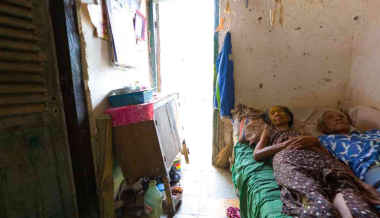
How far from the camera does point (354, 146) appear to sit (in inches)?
46.6

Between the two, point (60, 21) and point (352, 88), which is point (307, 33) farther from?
point (60, 21)

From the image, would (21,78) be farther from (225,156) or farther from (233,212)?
(225,156)

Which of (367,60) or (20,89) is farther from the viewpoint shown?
(367,60)

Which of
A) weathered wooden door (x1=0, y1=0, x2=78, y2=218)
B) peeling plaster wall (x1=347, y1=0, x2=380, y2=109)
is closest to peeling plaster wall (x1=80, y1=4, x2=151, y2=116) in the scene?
weathered wooden door (x1=0, y1=0, x2=78, y2=218)

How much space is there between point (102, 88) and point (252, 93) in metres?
1.69

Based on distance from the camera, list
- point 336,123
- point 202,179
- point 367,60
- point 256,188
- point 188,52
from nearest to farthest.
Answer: point 256,188 → point 336,123 → point 367,60 → point 202,179 → point 188,52

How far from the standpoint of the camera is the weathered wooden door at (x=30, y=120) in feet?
2.56

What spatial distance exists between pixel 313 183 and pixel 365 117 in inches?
46.5

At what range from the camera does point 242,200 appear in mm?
1160

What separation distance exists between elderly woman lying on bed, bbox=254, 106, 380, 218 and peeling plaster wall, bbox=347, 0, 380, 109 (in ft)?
3.22

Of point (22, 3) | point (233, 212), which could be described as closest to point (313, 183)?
point (233, 212)

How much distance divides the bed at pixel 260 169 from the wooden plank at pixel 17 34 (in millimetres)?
1483

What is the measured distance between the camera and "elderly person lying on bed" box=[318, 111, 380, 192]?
997 millimetres

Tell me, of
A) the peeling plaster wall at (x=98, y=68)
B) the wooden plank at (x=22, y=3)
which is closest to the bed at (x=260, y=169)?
the peeling plaster wall at (x=98, y=68)
